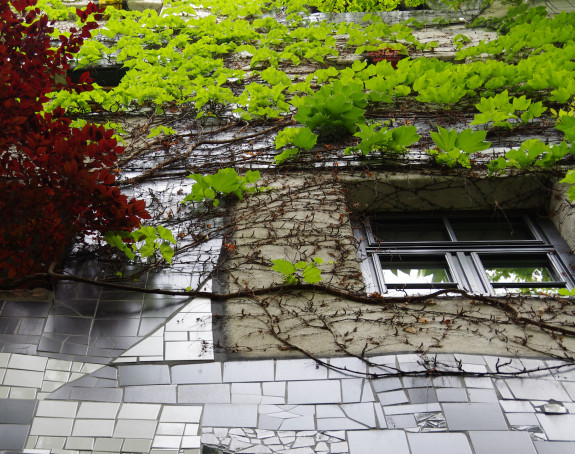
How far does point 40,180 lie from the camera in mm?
3377

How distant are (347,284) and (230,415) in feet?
3.90

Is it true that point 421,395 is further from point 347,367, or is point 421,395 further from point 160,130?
point 160,130

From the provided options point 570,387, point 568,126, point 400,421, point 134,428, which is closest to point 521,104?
point 568,126

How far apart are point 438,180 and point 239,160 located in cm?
171

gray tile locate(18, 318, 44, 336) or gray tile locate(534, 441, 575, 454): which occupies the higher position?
gray tile locate(18, 318, 44, 336)

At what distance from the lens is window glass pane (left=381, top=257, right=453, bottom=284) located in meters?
3.89

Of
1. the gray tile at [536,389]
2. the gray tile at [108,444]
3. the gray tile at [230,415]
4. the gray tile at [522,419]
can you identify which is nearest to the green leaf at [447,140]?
the gray tile at [536,389]

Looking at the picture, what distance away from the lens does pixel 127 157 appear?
5.04 m

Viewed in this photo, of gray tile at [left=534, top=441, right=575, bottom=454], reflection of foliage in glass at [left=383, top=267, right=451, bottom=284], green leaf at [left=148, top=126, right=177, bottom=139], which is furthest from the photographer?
green leaf at [left=148, top=126, right=177, bottom=139]

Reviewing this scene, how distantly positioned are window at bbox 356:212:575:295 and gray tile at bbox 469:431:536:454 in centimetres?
124

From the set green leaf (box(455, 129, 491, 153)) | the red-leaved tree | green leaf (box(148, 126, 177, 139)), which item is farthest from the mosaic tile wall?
green leaf (box(148, 126, 177, 139))

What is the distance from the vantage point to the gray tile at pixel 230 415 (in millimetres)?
2676

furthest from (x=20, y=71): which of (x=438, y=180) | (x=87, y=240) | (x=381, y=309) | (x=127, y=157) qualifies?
(x=438, y=180)

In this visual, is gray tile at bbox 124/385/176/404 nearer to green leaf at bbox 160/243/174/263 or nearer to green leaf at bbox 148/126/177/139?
green leaf at bbox 160/243/174/263
